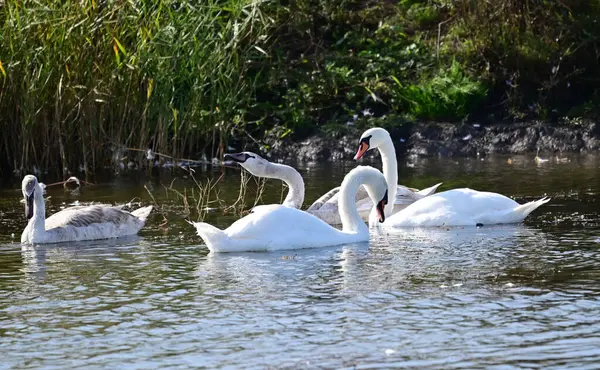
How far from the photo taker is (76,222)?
11344 mm

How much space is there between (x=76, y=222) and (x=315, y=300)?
3862mm

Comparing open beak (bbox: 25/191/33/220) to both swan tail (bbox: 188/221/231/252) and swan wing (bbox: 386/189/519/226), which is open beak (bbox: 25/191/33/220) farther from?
swan wing (bbox: 386/189/519/226)

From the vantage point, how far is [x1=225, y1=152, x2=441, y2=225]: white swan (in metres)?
12.2

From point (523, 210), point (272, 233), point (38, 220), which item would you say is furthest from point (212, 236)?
point (523, 210)

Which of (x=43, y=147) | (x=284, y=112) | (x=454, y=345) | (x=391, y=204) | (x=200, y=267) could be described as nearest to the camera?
(x=454, y=345)

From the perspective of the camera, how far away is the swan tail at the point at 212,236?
10016 millimetres

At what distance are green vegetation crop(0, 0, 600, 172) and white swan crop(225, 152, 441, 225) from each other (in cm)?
268

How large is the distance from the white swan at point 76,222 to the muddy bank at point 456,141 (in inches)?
248

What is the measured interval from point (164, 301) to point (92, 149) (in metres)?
7.67

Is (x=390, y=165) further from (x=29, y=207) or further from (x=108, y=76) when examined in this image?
(x=108, y=76)

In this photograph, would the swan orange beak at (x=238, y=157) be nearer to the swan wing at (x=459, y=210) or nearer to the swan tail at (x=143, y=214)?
the swan tail at (x=143, y=214)

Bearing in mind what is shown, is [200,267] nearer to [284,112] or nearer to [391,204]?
[391,204]

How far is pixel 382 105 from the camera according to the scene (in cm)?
1847

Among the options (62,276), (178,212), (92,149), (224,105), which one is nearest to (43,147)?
(92,149)
